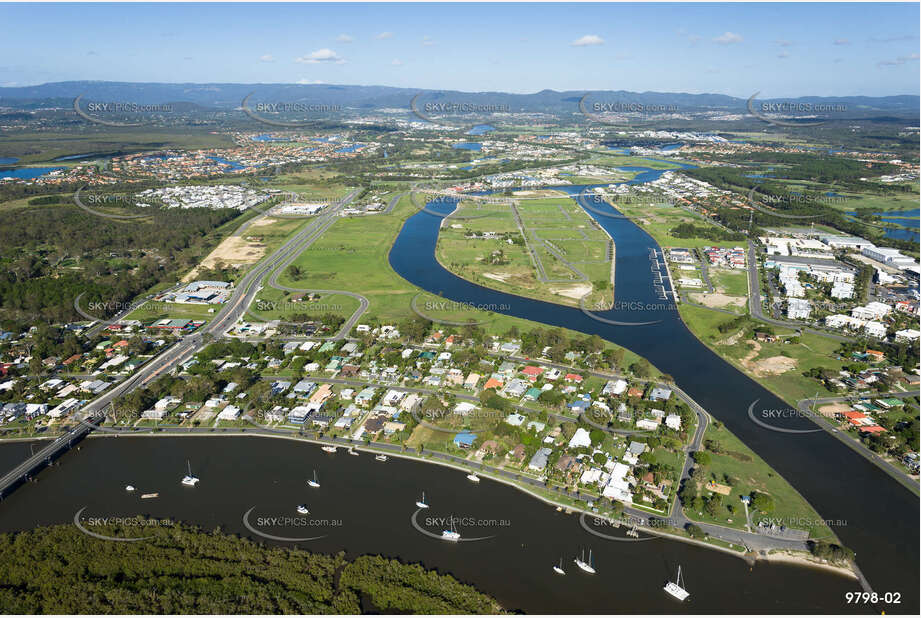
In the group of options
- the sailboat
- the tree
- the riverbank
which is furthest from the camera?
the tree

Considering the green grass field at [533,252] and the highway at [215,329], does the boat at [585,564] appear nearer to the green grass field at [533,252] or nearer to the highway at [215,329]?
the highway at [215,329]

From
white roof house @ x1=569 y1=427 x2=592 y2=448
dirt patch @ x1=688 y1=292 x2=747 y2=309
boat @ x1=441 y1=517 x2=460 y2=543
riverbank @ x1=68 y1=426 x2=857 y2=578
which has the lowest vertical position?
boat @ x1=441 y1=517 x2=460 y2=543

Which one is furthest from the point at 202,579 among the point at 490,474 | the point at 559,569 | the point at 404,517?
the point at 559,569

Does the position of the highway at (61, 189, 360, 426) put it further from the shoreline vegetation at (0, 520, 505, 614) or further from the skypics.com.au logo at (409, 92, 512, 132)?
the skypics.com.au logo at (409, 92, 512, 132)

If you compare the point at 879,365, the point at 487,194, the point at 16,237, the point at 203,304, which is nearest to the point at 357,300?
the point at 203,304

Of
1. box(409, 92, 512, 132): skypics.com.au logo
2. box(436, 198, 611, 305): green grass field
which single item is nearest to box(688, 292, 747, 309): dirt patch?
box(436, 198, 611, 305): green grass field

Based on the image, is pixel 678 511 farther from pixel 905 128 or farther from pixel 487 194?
pixel 905 128

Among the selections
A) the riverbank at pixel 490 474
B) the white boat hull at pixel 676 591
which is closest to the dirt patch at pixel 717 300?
the riverbank at pixel 490 474
